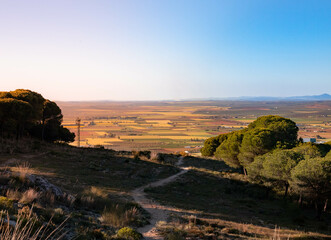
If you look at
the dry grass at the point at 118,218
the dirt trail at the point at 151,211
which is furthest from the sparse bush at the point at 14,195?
the dirt trail at the point at 151,211

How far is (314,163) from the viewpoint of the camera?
18.4 metres

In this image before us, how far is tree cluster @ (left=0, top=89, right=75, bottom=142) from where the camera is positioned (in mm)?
29656

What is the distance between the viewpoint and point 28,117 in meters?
31.1

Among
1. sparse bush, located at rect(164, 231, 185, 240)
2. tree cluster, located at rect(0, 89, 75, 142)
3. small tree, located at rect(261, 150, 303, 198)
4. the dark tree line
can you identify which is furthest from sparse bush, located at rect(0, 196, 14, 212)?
tree cluster, located at rect(0, 89, 75, 142)

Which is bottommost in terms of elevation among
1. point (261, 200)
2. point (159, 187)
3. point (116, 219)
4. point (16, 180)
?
point (261, 200)

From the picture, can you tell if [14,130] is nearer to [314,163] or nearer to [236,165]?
[236,165]

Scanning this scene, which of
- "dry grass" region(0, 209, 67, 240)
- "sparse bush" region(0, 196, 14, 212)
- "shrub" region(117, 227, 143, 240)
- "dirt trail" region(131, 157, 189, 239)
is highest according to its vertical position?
"dry grass" region(0, 209, 67, 240)

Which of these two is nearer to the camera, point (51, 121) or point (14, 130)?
point (14, 130)

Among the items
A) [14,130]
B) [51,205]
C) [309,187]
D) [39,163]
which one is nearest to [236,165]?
[309,187]

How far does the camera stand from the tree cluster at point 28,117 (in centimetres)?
2966

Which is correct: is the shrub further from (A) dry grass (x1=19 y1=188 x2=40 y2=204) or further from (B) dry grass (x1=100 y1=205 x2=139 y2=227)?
(A) dry grass (x1=19 y1=188 x2=40 y2=204)

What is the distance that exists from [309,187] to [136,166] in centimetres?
1793

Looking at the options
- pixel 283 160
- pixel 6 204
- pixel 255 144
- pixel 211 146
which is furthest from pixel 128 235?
pixel 211 146

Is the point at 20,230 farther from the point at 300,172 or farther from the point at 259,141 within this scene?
the point at 259,141
